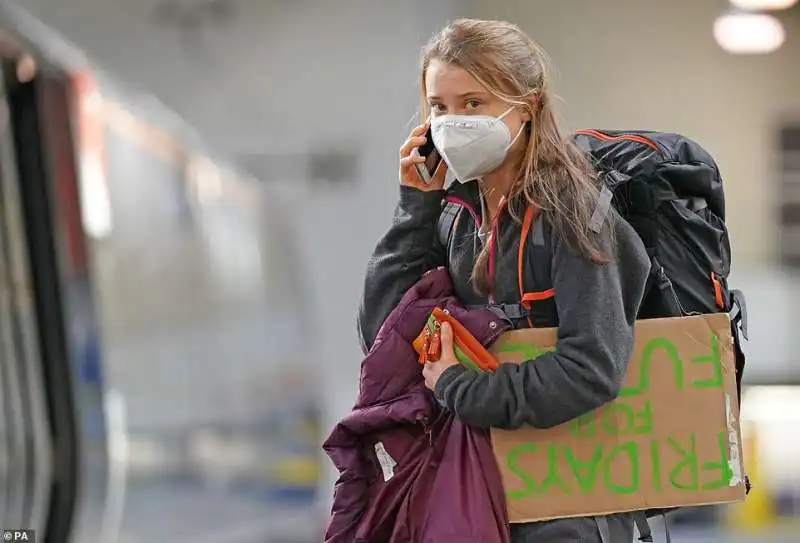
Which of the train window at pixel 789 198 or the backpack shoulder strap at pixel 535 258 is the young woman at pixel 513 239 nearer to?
the backpack shoulder strap at pixel 535 258

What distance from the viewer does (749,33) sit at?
3.79m

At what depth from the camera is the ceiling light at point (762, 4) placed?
3.78 m

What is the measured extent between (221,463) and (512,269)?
353 centimetres

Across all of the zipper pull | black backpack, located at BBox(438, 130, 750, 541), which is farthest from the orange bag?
black backpack, located at BBox(438, 130, 750, 541)

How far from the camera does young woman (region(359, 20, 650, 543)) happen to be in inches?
49.5

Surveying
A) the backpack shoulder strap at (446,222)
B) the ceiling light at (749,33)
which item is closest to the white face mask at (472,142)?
the backpack shoulder strap at (446,222)

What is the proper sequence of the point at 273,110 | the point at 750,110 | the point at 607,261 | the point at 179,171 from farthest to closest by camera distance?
the point at 179,171 → the point at 273,110 → the point at 750,110 → the point at 607,261

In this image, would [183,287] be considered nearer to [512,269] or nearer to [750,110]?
[750,110]

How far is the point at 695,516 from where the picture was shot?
12.6 ft

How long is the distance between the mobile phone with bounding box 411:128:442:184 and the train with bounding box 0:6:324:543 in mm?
2389

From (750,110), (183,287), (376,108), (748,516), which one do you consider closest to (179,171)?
(183,287)

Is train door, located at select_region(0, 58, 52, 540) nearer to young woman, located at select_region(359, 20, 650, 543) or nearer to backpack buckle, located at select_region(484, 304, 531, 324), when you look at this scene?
young woman, located at select_region(359, 20, 650, 543)

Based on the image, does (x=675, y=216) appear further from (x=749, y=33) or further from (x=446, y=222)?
(x=749, y=33)

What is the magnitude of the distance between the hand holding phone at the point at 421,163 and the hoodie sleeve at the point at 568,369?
221mm
